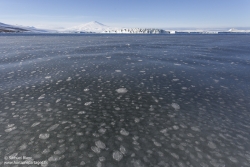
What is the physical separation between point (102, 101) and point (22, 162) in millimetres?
4892

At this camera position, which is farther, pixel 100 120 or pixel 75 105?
pixel 75 105

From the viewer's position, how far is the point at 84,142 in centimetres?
584

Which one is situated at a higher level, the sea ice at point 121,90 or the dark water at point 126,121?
the dark water at point 126,121

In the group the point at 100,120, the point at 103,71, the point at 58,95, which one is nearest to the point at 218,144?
the point at 100,120

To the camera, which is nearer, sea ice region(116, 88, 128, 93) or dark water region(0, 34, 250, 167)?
dark water region(0, 34, 250, 167)

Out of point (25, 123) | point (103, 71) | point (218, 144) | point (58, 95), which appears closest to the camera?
point (218, 144)

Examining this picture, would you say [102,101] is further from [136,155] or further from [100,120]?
[136,155]

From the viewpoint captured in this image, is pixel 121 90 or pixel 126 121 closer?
pixel 126 121

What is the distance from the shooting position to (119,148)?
219 inches

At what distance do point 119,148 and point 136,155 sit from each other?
679 millimetres

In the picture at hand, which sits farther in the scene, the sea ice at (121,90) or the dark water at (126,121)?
the sea ice at (121,90)

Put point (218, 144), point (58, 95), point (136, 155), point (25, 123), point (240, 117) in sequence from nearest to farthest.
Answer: point (136, 155) < point (218, 144) < point (25, 123) < point (240, 117) < point (58, 95)

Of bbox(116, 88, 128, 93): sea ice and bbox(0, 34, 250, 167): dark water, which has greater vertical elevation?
bbox(0, 34, 250, 167): dark water


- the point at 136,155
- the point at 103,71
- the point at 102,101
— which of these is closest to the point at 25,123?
the point at 102,101
